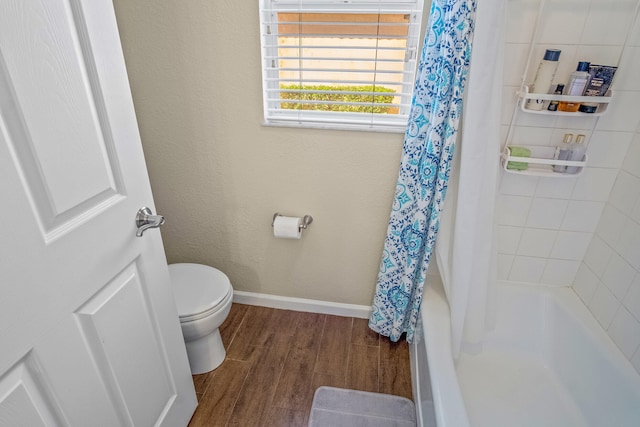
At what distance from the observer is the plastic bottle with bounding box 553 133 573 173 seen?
130 centimetres

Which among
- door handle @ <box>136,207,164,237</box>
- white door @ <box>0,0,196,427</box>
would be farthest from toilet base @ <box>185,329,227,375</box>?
door handle @ <box>136,207,164,237</box>

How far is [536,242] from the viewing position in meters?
1.54

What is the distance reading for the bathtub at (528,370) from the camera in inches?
45.6

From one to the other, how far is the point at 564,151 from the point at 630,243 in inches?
16.1

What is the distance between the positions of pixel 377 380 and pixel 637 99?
1.54 m

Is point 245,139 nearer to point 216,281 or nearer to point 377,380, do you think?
point 216,281

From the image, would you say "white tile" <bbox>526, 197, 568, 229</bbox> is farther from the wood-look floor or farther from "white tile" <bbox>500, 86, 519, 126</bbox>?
the wood-look floor

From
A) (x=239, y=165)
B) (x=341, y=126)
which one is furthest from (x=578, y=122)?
(x=239, y=165)

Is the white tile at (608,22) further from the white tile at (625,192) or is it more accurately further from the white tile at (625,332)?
the white tile at (625,332)

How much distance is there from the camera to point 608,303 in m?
1.33

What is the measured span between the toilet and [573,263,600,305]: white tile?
1570mm

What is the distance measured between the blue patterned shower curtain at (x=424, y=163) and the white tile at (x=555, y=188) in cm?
48

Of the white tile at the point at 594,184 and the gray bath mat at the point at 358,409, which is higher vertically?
the white tile at the point at 594,184

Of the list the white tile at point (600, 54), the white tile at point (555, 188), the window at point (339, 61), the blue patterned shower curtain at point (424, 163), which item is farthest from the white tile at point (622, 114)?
the window at point (339, 61)
